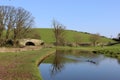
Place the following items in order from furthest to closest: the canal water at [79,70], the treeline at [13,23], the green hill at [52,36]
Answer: the green hill at [52,36] → the treeline at [13,23] → the canal water at [79,70]

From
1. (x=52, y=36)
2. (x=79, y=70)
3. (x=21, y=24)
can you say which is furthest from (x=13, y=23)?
(x=52, y=36)

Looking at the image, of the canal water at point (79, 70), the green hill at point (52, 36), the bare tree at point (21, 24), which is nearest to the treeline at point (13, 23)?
the bare tree at point (21, 24)

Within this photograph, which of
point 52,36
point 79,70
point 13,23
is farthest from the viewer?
point 52,36

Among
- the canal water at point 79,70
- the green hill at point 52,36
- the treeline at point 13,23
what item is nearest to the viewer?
the canal water at point 79,70

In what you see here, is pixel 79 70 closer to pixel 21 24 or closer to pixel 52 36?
pixel 21 24

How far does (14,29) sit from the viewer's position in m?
84.8

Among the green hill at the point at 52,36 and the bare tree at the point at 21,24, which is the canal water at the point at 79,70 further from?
the green hill at the point at 52,36

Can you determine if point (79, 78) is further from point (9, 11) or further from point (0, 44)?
point (9, 11)

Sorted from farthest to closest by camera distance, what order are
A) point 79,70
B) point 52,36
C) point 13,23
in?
1. point 52,36
2. point 13,23
3. point 79,70

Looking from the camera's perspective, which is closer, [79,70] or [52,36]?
[79,70]

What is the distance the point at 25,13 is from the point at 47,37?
7636 centimetres

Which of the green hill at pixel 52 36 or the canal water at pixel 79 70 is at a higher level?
the canal water at pixel 79 70

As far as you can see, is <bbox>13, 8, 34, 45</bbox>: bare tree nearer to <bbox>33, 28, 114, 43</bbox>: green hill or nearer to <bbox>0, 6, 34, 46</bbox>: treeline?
<bbox>0, 6, 34, 46</bbox>: treeline

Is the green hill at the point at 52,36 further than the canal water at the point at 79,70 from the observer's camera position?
Yes
